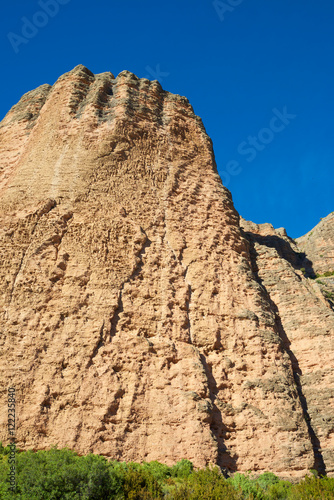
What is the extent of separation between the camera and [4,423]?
11.3 meters

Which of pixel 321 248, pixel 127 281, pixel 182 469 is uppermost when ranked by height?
pixel 321 248

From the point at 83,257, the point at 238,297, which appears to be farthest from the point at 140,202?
the point at 238,297

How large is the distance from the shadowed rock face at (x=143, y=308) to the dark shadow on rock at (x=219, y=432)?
38 mm

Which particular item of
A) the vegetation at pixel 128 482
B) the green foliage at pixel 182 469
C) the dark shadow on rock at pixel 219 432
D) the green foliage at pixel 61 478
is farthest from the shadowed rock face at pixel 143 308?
the green foliage at pixel 61 478

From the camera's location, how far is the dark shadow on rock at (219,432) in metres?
12.2

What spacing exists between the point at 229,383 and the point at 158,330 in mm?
2647

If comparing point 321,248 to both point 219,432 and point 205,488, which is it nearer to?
point 219,432

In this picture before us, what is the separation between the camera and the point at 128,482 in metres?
10.2

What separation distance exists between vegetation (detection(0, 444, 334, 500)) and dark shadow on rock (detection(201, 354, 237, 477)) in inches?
17.4

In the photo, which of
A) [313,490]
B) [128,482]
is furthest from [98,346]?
[313,490]

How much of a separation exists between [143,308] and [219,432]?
4.21 metres

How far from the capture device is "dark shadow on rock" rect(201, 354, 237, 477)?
40.2 feet

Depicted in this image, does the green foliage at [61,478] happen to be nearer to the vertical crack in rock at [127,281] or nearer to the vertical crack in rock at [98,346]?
the vertical crack in rock at [98,346]

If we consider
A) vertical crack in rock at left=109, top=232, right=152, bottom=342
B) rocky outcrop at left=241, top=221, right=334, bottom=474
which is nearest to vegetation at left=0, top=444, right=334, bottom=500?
rocky outcrop at left=241, top=221, right=334, bottom=474
